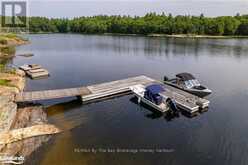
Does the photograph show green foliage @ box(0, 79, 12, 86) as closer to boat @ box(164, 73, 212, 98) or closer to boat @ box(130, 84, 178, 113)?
boat @ box(130, 84, 178, 113)

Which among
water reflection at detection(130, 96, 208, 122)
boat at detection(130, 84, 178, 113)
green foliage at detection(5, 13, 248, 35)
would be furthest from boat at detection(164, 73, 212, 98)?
green foliage at detection(5, 13, 248, 35)

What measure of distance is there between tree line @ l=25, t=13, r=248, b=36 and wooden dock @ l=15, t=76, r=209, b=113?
262ft

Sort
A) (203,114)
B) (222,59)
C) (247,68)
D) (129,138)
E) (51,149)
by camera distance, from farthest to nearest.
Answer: (222,59), (247,68), (203,114), (129,138), (51,149)

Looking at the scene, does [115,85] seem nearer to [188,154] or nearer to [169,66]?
[188,154]

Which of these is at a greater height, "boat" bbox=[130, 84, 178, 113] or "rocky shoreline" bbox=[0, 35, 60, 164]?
"boat" bbox=[130, 84, 178, 113]

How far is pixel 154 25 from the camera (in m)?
105

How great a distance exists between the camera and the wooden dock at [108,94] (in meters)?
21.7

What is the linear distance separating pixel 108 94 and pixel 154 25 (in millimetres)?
85595

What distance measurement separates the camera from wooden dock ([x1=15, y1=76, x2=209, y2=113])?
21.7 metres

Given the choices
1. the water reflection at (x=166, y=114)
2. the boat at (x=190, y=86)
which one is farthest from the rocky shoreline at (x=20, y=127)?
the boat at (x=190, y=86)

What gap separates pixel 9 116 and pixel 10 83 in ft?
32.9

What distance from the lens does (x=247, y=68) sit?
39.0 m

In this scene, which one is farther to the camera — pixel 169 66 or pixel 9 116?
pixel 169 66

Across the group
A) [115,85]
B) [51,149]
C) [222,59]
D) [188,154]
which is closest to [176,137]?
[188,154]
